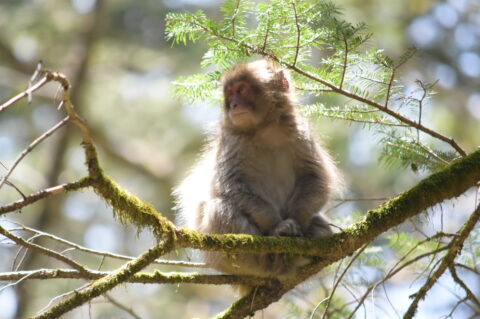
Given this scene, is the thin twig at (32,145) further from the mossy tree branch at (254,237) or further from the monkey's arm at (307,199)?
the monkey's arm at (307,199)

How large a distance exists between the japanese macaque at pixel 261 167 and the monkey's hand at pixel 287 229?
4cm

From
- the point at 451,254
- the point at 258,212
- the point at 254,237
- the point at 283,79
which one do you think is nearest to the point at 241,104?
the point at 283,79

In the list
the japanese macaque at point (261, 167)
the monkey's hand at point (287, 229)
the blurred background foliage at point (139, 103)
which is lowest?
the monkey's hand at point (287, 229)

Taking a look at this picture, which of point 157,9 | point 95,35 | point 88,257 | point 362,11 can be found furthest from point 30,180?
point 362,11

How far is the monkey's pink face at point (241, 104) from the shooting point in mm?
5109

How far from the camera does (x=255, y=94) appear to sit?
5.35 meters

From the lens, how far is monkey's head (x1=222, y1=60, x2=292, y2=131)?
5.20 meters

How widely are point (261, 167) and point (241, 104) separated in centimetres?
59

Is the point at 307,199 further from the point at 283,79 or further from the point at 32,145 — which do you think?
the point at 32,145

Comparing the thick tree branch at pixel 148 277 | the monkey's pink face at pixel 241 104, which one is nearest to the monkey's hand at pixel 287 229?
the thick tree branch at pixel 148 277

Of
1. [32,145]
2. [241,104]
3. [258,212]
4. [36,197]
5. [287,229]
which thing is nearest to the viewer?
[32,145]

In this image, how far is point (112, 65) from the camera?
1386 centimetres

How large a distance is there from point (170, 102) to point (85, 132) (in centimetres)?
1138

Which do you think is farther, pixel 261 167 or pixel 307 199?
pixel 261 167
